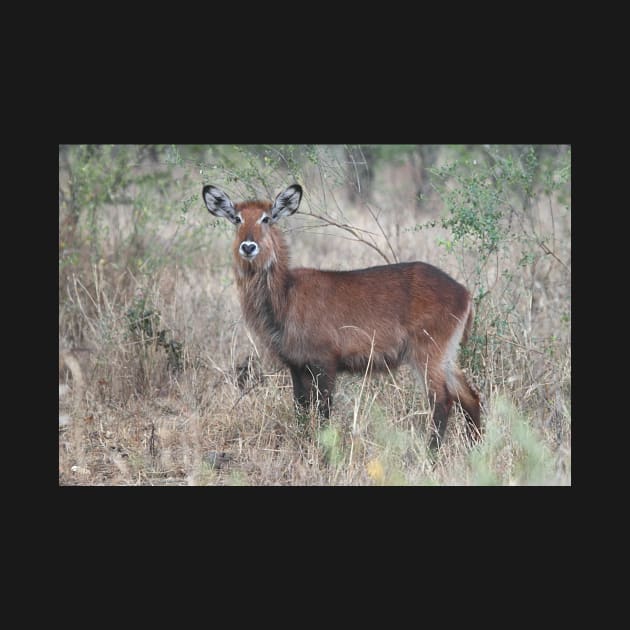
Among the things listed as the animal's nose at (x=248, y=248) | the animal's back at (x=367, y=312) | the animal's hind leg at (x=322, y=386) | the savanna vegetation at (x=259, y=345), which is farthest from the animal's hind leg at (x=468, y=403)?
the animal's nose at (x=248, y=248)

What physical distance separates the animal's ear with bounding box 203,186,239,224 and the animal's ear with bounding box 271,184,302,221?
0.34m

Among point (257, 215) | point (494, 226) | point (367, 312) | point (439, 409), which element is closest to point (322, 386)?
point (367, 312)

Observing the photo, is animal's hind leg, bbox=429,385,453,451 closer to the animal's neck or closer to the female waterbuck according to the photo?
the female waterbuck

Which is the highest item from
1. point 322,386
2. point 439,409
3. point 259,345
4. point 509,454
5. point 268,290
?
point 268,290

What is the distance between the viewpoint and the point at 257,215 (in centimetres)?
722

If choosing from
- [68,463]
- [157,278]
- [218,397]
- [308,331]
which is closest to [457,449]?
[308,331]

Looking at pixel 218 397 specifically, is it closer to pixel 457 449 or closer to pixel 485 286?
pixel 457 449

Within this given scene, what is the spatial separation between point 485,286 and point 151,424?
3741 mm

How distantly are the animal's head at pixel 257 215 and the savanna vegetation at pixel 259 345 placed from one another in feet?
3.67

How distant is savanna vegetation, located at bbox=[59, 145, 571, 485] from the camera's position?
6.93 metres

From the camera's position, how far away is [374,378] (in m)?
8.01

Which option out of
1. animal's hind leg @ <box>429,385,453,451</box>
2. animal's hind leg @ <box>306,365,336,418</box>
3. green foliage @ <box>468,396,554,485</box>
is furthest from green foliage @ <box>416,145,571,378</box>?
animal's hind leg @ <box>306,365,336,418</box>

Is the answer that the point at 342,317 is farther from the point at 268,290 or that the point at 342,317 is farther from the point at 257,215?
the point at 257,215

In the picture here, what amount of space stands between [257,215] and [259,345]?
49.2 inches
